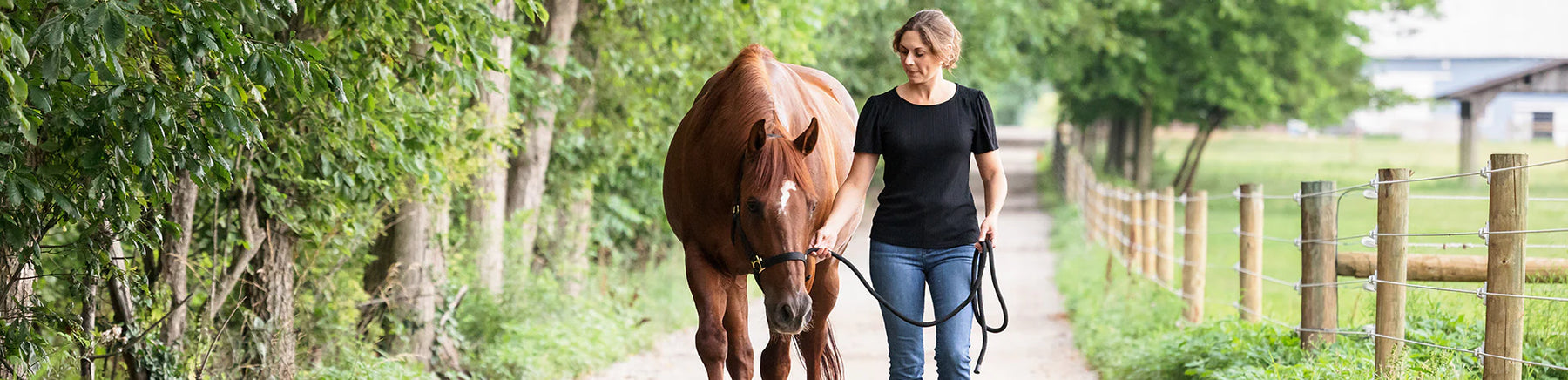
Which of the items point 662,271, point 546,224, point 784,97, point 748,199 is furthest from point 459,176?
point 662,271

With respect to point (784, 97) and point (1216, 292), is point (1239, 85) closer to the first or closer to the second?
point (1216, 292)

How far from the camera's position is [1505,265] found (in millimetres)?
4773

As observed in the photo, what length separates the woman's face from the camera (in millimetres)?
4207

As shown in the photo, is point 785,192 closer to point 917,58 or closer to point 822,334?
point 917,58

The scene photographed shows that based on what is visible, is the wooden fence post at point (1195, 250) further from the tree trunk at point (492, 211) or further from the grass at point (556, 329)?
the tree trunk at point (492, 211)

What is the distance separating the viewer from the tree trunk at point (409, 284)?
715 cm

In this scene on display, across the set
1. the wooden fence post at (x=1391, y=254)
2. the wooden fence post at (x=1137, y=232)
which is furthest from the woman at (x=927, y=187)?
the wooden fence post at (x=1137, y=232)

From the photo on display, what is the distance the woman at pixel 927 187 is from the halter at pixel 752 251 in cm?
12

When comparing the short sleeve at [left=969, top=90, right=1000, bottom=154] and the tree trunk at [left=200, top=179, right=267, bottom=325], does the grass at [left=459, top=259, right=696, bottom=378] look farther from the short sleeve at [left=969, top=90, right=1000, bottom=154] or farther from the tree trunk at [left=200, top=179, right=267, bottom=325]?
the short sleeve at [left=969, top=90, right=1000, bottom=154]

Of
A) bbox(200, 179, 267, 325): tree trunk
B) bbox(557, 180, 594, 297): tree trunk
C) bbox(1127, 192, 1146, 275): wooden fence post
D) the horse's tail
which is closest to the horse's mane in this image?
the horse's tail

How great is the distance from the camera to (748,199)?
14.2 feet

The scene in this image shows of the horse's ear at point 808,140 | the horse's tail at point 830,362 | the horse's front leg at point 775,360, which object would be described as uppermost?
the horse's ear at point 808,140

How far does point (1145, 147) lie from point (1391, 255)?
Result: 21.7 metres

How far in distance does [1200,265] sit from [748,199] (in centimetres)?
528
